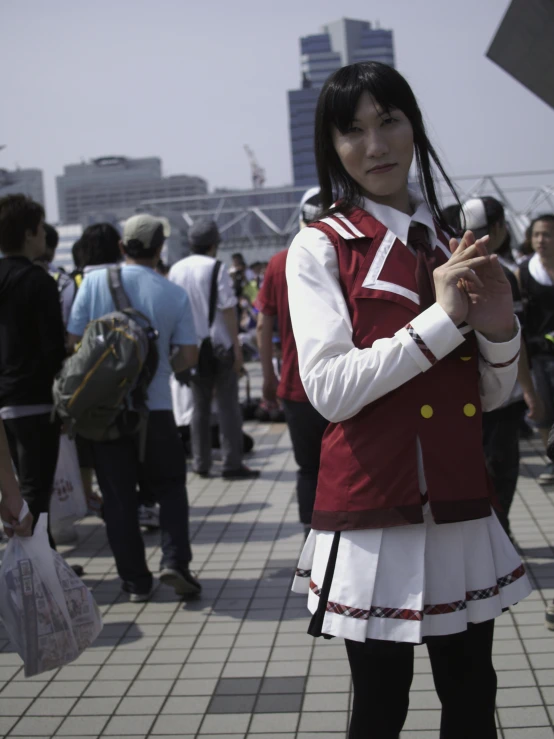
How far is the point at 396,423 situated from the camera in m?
1.92

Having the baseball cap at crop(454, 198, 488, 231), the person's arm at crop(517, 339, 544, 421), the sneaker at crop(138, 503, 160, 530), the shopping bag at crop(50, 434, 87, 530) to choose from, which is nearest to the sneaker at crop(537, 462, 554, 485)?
the person's arm at crop(517, 339, 544, 421)

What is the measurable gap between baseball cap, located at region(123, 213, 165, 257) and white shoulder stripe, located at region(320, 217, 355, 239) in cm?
289

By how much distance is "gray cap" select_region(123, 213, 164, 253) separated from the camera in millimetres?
4832

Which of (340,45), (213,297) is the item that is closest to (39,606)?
(213,297)

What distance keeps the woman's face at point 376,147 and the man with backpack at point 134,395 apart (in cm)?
244

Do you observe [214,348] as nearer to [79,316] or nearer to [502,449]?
[79,316]

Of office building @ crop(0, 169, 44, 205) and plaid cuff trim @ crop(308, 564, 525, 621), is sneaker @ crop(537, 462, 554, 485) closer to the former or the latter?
office building @ crop(0, 169, 44, 205)

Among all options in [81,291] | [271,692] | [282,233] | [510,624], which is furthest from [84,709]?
[282,233]

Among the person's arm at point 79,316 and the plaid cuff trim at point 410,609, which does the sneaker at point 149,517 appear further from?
the plaid cuff trim at point 410,609

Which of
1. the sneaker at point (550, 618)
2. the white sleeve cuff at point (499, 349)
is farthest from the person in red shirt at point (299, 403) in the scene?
the white sleeve cuff at point (499, 349)

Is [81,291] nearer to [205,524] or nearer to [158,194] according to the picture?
[205,524]

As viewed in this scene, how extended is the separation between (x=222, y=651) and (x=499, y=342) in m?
2.43

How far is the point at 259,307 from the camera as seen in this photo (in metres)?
5.26

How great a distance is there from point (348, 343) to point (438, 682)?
2.63ft
